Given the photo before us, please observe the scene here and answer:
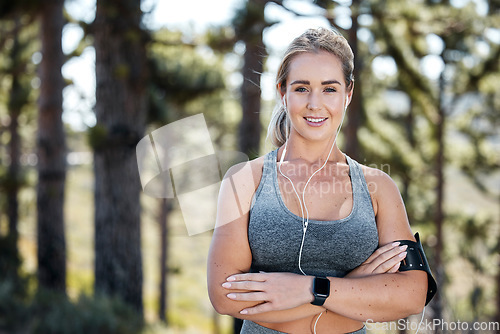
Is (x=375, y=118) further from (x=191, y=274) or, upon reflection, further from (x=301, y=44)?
(x=191, y=274)

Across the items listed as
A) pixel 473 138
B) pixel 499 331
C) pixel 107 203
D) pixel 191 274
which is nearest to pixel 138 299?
pixel 107 203

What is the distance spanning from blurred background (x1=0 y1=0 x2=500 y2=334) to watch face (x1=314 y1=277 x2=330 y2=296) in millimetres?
775

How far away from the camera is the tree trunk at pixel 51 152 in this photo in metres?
7.82

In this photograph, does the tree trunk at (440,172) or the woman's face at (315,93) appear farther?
the tree trunk at (440,172)

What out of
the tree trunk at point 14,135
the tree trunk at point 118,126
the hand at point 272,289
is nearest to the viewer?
the hand at point 272,289

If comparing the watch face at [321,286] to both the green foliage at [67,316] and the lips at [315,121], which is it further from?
the green foliage at [67,316]

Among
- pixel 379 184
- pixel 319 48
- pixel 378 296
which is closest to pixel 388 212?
pixel 379 184

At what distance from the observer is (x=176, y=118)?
428 inches

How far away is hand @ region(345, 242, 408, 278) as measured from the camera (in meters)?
1.67

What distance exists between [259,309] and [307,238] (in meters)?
0.30

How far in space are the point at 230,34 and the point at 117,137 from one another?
6.42 ft

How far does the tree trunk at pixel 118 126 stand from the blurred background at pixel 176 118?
2 centimetres

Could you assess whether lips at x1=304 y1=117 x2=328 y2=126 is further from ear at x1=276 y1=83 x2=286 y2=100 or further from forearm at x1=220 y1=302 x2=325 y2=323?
forearm at x1=220 y1=302 x2=325 y2=323

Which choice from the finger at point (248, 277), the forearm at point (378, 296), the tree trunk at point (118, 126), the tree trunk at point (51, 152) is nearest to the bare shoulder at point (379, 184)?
the forearm at point (378, 296)
